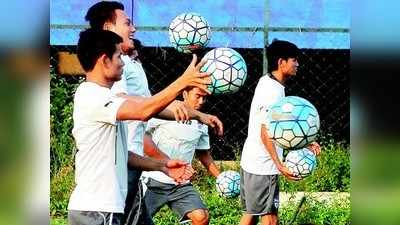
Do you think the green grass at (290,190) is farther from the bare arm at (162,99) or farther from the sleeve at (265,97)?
the bare arm at (162,99)

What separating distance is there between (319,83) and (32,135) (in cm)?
326

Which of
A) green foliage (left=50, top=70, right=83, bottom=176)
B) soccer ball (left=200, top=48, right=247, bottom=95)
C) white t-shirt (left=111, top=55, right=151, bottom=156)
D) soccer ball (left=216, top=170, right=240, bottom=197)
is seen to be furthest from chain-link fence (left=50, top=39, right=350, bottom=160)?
white t-shirt (left=111, top=55, right=151, bottom=156)

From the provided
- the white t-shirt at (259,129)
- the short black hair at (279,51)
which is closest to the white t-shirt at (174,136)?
the white t-shirt at (259,129)

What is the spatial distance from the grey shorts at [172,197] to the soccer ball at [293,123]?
21.7 inches

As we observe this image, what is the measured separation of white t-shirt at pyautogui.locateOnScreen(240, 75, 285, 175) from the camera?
17.1 feet

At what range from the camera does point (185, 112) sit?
11.4 ft

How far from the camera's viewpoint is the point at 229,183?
569 cm

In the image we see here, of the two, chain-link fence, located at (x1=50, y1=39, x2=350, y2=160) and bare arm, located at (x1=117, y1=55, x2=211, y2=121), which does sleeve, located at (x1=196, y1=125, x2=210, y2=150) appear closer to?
chain-link fence, located at (x1=50, y1=39, x2=350, y2=160)

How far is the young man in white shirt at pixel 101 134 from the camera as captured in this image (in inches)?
130

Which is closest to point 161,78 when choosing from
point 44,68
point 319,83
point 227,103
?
point 227,103

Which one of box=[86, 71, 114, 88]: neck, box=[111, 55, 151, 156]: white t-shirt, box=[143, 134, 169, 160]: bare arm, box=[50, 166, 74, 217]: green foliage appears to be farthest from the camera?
box=[50, 166, 74, 217]: green foliage

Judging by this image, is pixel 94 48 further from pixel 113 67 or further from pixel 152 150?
pixel 152 150

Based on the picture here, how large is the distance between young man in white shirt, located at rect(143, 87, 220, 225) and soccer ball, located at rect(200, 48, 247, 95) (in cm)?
12

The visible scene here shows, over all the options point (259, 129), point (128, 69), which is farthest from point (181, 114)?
point (259, 129)
